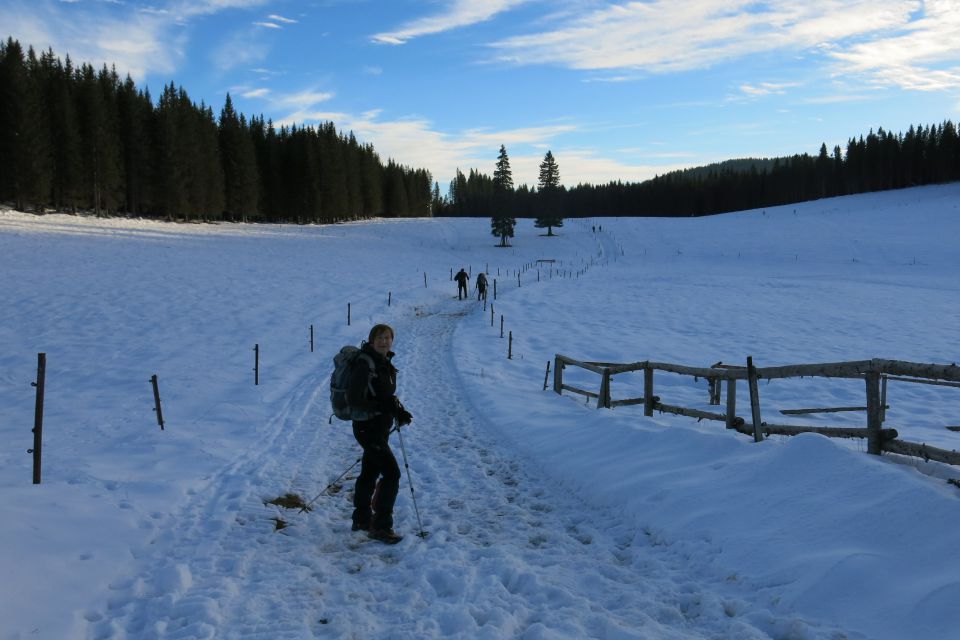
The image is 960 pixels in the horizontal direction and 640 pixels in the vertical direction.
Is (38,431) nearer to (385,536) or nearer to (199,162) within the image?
(385,536)

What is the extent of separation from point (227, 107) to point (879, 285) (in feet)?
242

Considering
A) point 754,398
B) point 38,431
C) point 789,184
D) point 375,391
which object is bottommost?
point 38,431

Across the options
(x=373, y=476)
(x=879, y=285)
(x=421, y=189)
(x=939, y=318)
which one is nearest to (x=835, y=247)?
(x=879, y=285)

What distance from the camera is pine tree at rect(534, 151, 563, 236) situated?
2940 inches

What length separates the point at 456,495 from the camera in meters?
7.37

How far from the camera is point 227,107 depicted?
74438 millimetres

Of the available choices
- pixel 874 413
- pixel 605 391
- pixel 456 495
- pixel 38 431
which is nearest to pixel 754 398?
pixel 874 413

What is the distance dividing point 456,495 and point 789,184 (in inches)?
5534

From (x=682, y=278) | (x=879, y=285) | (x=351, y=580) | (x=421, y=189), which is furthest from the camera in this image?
(x=421, y=189)

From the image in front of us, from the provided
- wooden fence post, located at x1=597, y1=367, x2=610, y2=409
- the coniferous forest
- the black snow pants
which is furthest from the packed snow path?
the coniferous forest

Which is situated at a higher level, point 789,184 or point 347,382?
point 789,184

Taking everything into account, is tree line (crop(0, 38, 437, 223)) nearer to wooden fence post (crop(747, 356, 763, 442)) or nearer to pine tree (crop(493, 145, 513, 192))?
pine tree (crop(493, 145, 513, 192))

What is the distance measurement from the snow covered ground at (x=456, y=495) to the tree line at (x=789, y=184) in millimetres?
61798

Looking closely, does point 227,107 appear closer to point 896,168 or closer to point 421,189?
point 421,189
